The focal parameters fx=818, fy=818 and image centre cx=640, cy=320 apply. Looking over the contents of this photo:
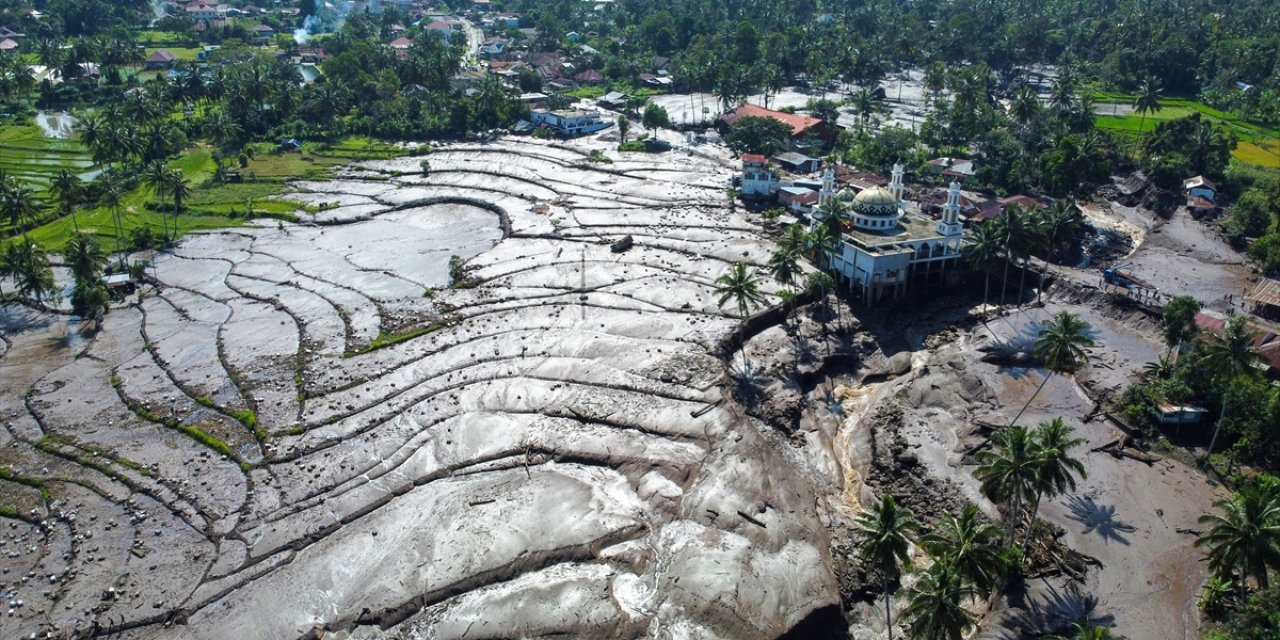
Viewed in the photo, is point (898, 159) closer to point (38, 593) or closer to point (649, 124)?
point (649, 124)

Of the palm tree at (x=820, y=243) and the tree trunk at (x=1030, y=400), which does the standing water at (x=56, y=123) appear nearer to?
the palm tree at (x=820, y=243)

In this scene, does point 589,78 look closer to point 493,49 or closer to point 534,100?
point 534,100

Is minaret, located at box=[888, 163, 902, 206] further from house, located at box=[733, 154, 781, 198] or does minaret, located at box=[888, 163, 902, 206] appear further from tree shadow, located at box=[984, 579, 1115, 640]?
tree shadow, located at box=[984, 579, 1115, 640]

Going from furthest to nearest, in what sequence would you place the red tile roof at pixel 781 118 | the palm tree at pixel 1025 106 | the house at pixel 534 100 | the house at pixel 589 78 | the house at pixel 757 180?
the house at pixel 589 78
the house at pixel 534 100
the red tile roof at pixel 781 118
the palm tree at pixel 1025 106
the house at pixel 757 180

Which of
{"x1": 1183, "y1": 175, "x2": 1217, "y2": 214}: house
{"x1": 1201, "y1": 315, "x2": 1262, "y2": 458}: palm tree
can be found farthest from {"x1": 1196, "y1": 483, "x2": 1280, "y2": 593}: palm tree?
{"x1": 1183, "y1": 175, "x2": 1217, "y2": 214}: house

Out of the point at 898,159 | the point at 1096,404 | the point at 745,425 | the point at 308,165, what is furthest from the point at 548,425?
the point at 308,165

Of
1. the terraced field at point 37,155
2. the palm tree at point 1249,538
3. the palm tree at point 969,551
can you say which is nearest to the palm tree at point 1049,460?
the palm tree at point 969,551
